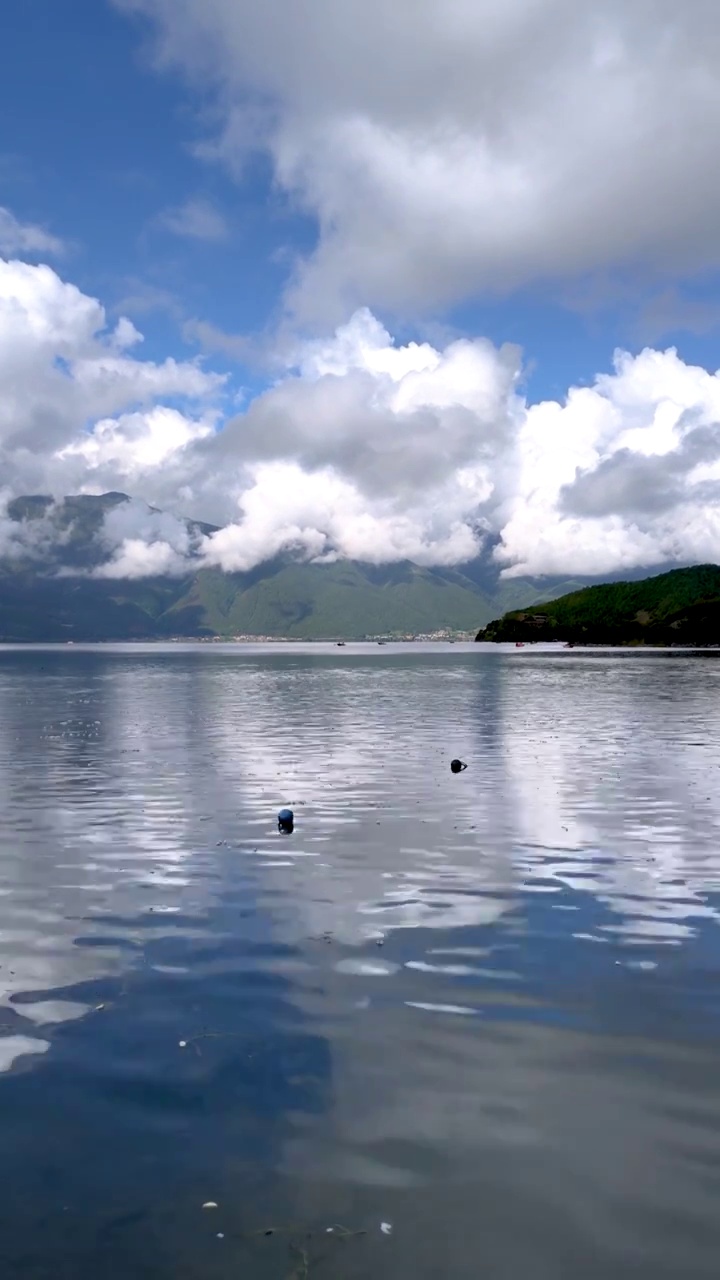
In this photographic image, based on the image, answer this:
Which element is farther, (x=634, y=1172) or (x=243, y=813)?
(x=243, y=813)

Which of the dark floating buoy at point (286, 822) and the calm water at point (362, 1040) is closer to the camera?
the calm water at point (362, 1040)

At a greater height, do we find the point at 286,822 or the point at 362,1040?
the point at 286,822

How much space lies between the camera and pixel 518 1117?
14.0m

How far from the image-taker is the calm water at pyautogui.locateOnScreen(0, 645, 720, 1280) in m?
11.5

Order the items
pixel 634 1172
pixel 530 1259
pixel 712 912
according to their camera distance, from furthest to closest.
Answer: pixel 712 912, pixel 634 1172, pixel 530 1259

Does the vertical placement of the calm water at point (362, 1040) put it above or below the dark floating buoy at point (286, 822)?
below

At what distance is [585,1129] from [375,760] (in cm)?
4514

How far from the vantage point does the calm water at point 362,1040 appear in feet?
37.6

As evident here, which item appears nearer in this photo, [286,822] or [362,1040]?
[362,1040]

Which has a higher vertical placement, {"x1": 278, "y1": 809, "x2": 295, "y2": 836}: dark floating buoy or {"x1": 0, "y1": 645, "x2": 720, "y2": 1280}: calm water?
{"x1": 278, "y1": 809, "x2": 295, "y2": 836}: dark floating buoy

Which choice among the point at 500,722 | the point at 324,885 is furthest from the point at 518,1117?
the point at 500,722

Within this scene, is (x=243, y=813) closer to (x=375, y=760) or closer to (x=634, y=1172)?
(x=375, y=760)

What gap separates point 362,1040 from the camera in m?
16.8

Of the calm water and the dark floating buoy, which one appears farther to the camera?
the dark floating buoy
